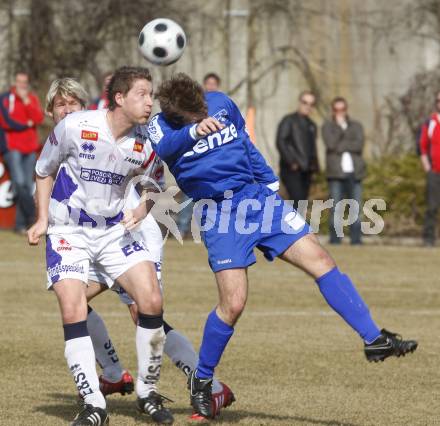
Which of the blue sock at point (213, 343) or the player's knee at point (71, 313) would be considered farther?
the blue sock at point (213, 343)

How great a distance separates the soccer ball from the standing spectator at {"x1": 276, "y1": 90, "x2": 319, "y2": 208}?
9053 millimetres

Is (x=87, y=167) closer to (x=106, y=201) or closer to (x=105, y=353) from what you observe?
(x=106, y=201)

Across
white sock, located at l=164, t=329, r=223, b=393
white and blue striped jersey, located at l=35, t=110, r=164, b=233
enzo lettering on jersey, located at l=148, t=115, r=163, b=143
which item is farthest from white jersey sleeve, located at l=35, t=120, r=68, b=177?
white sock, located at l=164, t=329, r=223, b=393

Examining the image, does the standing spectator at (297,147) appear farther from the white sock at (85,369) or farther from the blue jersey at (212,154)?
the white sock at (85,369)

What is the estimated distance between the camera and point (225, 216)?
694cm

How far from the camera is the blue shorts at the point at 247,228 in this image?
6.88 metres

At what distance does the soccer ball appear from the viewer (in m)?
8.76

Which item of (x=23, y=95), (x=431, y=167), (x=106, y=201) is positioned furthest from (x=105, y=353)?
(x=23, y=95)

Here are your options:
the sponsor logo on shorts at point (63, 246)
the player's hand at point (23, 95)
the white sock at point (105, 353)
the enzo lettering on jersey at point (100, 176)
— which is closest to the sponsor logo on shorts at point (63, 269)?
the sponsor logo on shorts at point (63, 246)

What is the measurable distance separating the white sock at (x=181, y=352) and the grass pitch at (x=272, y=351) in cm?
24

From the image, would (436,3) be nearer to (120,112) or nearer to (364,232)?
(364,232)

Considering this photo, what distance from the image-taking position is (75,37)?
23.3 meters

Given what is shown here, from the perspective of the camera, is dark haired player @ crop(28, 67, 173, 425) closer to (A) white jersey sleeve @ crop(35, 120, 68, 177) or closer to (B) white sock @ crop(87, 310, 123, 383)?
(A) white jersey sleeve @ crop(35, 120, 68, 177)

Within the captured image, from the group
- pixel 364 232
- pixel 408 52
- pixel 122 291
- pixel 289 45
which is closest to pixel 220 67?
pixel 289 45
